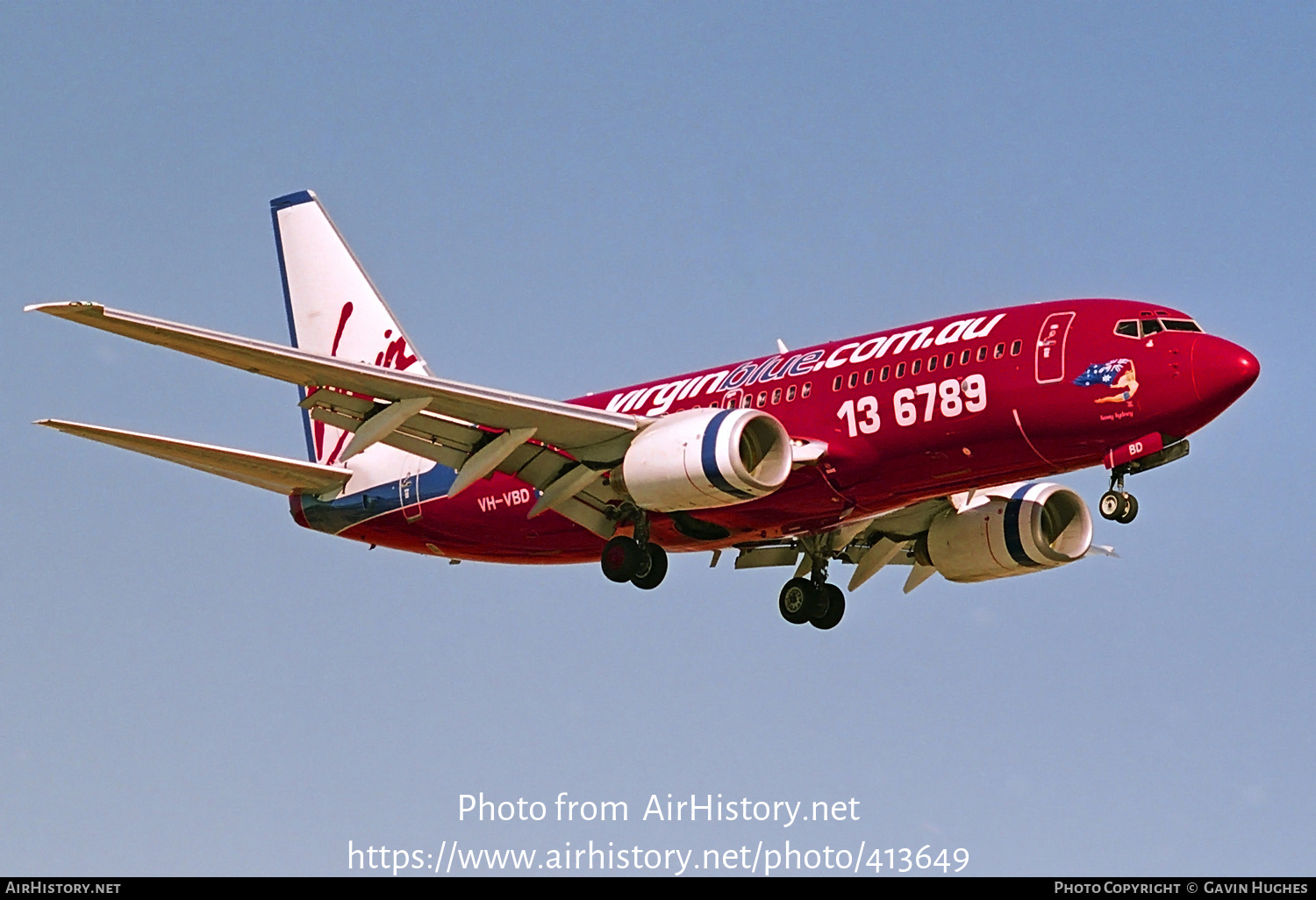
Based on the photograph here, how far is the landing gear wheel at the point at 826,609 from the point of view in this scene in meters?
39.2

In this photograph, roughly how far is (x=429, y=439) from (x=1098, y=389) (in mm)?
12475

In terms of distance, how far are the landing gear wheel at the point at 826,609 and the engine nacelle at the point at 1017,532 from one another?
265 cm

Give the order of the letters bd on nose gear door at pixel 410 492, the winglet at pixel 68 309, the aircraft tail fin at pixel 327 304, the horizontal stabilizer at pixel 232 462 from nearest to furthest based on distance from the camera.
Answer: the winglet at pixel 68 309
the horizontal stabilizer at pixel 232 462
the letters bd on nose gear door at pixel 410 492
the aircraft tail fin at pixel 327 304

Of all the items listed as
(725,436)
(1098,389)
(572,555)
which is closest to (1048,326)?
(1098,389)

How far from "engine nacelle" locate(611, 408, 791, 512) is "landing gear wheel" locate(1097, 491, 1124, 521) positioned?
217 inches

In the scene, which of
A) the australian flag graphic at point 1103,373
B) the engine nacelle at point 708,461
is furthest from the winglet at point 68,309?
the australian flag graphic at point 1103,373

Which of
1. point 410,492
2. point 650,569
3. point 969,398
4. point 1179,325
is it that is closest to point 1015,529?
point 969,398

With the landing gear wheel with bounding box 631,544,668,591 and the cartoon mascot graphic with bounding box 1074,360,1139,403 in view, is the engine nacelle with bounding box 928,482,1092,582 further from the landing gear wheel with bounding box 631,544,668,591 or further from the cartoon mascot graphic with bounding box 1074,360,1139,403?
the cartoon mascot graphic with bounding box 1074,360,1139,403

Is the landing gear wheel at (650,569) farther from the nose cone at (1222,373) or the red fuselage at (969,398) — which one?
the nose cone at (1222,373)

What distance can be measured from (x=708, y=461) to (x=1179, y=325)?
8519 millimetres

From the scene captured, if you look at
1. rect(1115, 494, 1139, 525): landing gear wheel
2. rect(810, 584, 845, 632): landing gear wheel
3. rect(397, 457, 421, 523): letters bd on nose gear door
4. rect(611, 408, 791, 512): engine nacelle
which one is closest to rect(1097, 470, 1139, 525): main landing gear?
rect(1115, 494, 1139, 525): landing gear wheel

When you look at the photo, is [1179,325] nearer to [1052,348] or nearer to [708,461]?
[1052,348]

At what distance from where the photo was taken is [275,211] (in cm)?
4803

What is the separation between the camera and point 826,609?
1540 inches
